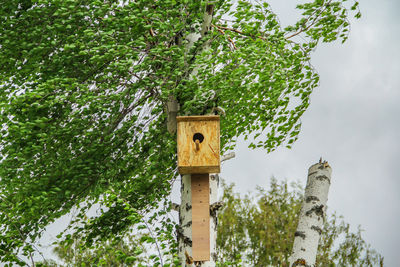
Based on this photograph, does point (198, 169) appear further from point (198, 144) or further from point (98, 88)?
point (98, 88)

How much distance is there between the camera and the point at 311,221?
5.79m

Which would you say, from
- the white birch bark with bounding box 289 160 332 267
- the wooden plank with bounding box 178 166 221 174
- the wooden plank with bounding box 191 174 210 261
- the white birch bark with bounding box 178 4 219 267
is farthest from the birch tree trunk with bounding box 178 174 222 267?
the white birch bark with bounding box 289 160 332 267

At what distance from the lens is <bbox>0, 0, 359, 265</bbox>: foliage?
7.32 meters

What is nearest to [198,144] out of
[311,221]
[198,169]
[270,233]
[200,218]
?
[198,169]

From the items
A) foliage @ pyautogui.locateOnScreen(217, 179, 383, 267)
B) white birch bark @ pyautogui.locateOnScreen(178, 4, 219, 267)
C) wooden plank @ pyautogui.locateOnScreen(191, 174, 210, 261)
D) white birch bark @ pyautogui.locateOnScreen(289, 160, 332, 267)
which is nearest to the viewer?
white birch bark @ pyautogui.locateOnScreen(289, 160, 332, 267)

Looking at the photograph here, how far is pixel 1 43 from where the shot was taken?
823 centimetres

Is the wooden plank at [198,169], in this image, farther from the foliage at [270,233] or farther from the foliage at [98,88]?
the foliage at [270,233]

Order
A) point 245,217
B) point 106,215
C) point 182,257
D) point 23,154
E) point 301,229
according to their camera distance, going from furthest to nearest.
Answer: point 245,217
point 106,215
point 23,154
point 182,257
point 301,229

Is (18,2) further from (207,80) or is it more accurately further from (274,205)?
(274,205)

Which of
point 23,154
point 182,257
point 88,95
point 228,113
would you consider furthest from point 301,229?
point 23,154

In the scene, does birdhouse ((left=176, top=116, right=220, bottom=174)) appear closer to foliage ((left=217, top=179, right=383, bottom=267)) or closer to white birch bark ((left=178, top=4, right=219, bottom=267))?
white birch bark ((left=178, top=4, right=219, bottom=267))

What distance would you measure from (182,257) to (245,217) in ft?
36.9

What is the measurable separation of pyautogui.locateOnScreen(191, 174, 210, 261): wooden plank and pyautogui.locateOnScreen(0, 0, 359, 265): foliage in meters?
1.27

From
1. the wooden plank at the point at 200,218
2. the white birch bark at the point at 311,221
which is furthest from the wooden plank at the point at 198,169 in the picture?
the white birch bark at the point at 311,221
